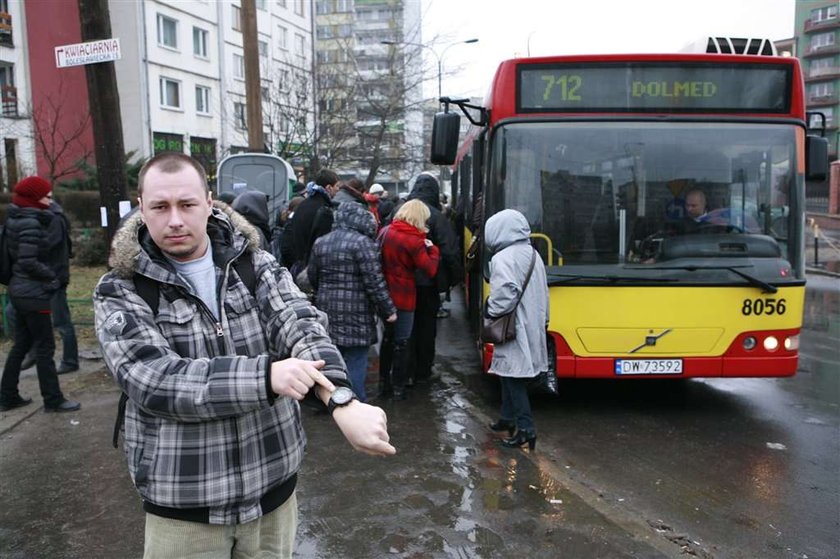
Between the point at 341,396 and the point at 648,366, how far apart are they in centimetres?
491

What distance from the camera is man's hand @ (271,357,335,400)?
201cm

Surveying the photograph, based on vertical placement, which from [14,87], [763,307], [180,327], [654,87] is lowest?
[763,307]

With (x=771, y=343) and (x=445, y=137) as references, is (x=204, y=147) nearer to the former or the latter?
(x=445, y=137)

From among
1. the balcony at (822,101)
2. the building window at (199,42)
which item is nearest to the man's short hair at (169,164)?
the building window at (199,42)

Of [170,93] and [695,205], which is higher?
[170,93]

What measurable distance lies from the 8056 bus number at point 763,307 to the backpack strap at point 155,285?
16.8 ft

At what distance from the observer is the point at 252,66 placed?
15.5 m

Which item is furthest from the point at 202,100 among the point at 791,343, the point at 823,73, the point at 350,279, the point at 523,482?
the point at 823,73

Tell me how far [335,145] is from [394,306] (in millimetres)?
19553

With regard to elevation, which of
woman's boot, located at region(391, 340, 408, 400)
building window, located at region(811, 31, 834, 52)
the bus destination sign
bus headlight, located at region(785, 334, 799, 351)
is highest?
building window, located at region(811, 31, 834, 52)

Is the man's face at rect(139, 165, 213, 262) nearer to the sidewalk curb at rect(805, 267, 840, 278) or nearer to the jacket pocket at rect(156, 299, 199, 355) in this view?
the jacket pocket at rect(156, 299, 199, 355)

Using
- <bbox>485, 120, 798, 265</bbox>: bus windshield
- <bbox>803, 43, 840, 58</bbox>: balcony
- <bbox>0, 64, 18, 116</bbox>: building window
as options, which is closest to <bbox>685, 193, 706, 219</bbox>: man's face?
<bbox>485, 120, 798, 265</bbox>: bus windshield

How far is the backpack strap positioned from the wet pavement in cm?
190

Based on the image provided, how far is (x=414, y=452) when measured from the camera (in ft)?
18.6
